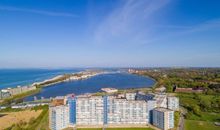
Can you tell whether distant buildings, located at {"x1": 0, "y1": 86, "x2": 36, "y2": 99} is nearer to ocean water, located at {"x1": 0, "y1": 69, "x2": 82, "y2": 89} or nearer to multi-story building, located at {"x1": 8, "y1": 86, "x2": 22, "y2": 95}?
multi-story building, located at {"x1": 8, "y1": 86, "x2": 22, "y2": 95}

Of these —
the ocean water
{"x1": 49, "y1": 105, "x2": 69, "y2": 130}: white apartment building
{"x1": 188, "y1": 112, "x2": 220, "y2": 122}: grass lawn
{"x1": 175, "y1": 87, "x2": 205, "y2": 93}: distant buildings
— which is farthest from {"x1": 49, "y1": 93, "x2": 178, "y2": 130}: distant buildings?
the ocean water

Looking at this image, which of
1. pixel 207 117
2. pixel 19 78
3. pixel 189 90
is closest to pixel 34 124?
pixel 207 117

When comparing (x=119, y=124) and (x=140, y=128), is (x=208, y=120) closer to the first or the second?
(x=140, y=128)

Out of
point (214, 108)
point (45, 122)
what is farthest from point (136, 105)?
point (214, 108)

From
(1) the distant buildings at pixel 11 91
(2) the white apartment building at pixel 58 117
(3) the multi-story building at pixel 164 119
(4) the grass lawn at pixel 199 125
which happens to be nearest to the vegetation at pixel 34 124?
(2) the white apartment building at pixel 58 117

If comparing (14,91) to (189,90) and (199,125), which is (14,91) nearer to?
(189,90)

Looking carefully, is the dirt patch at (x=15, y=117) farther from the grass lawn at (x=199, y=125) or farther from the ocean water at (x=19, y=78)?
the ocean water at (x=19, y=78)
